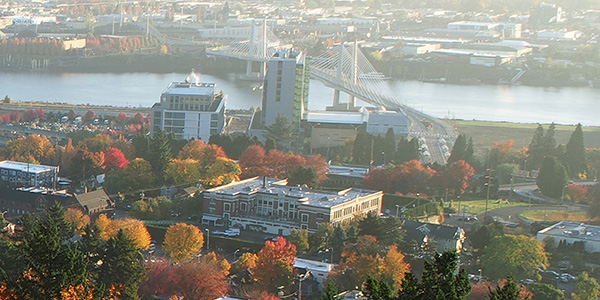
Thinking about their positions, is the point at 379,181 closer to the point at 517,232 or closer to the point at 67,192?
the point at 517,232

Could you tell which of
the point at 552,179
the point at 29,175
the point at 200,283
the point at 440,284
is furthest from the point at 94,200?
the point at 440,284

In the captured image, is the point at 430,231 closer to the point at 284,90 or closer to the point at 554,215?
the point at 554,215

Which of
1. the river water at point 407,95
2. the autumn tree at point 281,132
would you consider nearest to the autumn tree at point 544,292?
the autumn tree at point 281,132

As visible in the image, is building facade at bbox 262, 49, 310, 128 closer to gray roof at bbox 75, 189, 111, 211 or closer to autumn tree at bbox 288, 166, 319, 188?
autumn tree at bbox 288, 166, 319, 188

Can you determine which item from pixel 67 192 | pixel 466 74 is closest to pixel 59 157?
pixel 67 192

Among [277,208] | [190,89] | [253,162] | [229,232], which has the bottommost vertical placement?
[229,232]

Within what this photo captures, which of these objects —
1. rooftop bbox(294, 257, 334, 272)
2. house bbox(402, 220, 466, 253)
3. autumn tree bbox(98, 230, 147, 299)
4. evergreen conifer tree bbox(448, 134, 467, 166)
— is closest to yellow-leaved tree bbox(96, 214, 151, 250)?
rooftop bbox(294, 257, 334, 272)
